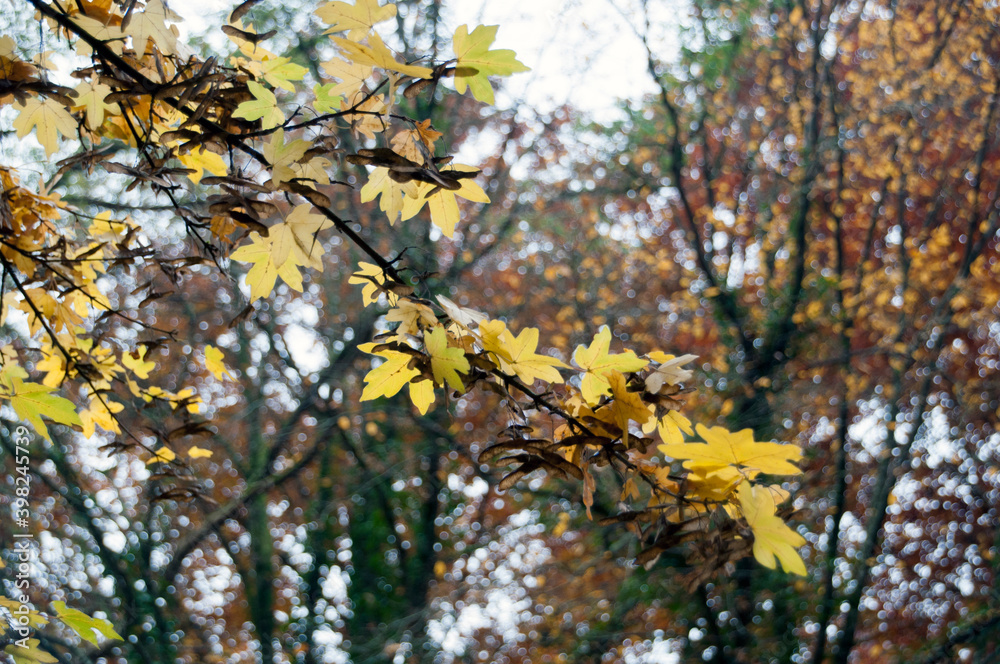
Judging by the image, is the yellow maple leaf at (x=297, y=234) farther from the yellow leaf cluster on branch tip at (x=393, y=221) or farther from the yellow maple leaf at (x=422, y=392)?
the yellow maple leaf at (x=422, y=392)

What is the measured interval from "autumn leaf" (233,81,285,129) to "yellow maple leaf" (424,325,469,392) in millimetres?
453

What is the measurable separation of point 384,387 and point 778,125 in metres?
7.68

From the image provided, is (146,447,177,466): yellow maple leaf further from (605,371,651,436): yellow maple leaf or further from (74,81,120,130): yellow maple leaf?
(605,371,651,436): yellow maple leaf

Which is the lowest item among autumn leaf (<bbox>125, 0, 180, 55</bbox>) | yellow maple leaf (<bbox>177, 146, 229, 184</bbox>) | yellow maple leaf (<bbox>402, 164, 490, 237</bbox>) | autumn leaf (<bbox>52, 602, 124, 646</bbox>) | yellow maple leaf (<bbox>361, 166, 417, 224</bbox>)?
autumn leaf (<bbox>52, 602, 124, 646</bbox>)

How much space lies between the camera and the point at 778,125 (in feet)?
25.6

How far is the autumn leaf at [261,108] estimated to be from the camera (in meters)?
1.16

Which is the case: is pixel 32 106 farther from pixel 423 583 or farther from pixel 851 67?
pixel 851 67

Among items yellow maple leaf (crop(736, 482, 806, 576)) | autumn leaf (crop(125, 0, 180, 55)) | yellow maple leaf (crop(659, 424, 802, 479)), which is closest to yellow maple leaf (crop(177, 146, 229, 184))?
autumn leaf (crop(125, 0, 180, 55))

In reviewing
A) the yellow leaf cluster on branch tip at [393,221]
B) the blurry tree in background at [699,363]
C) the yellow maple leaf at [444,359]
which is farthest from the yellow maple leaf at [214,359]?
the blurry tree in background at [699,363]

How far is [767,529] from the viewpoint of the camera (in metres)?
1.11

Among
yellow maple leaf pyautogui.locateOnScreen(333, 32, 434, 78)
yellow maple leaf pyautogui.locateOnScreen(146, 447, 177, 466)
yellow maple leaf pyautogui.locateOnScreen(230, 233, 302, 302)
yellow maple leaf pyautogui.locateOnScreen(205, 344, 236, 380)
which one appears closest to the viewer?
yellow maple leaf pyautogui.locateOnScreen(333, 32, 434, 78)

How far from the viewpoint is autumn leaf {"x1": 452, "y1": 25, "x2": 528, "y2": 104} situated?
41.0 inches

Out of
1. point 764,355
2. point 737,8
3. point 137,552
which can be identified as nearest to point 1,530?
point 137,552

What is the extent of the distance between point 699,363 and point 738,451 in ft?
19.9
